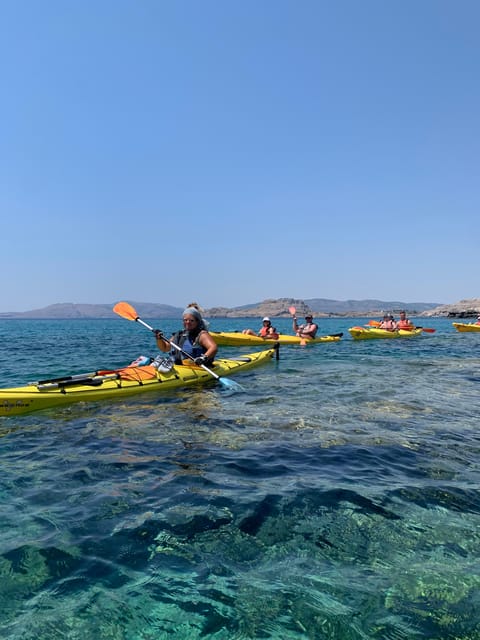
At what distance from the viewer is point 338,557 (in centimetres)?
352

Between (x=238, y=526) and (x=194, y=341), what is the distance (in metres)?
8.16

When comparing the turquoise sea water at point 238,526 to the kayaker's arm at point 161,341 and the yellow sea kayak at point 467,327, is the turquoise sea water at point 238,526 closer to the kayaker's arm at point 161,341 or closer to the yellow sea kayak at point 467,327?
the kayaker's arm at point 161,341

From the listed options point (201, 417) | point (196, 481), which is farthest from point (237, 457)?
point (201, 417)

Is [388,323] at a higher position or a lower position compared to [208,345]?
lower

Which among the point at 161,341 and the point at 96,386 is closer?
the point at 96,386

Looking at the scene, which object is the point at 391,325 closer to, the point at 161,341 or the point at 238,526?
the point at 161,341

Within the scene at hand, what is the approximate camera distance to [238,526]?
397cm

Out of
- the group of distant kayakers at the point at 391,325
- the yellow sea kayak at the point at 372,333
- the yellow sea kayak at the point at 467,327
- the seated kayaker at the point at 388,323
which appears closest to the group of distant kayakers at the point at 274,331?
the yellow sea kayak at the point at 372,333

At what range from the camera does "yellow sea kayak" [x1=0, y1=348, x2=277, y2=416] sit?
27.0ft

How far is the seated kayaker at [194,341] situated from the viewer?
1156cm

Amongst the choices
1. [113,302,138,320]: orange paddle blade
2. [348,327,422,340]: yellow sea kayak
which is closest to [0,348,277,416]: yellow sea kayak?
[113,302,138,320]: orange paddle blade

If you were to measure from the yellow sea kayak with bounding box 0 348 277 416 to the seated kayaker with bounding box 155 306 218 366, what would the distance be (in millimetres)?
402

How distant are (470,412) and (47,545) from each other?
8485mm

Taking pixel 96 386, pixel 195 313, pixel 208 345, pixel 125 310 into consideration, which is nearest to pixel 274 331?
pixel 125 310
